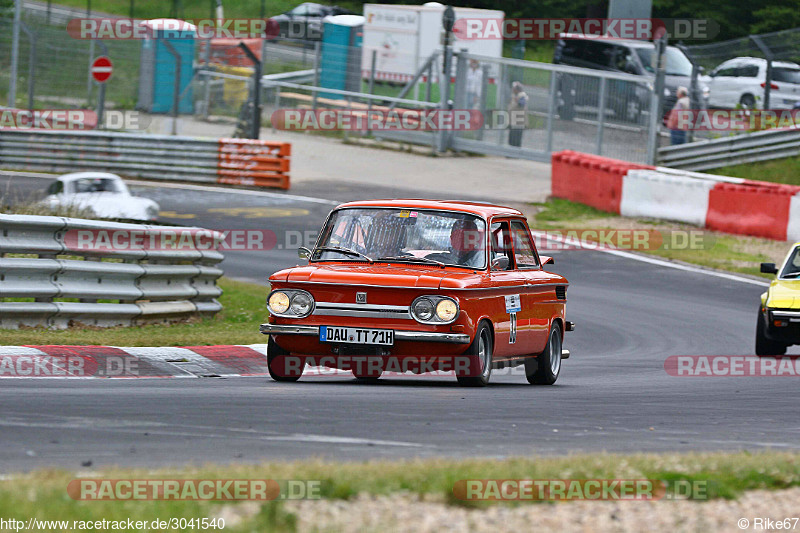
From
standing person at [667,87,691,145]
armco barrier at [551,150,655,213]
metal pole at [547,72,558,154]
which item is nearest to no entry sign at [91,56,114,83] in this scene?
metal pole at [547,72,558,154]

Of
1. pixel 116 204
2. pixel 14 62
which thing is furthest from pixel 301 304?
pixel 14 62

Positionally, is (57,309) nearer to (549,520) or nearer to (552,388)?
(552,388)

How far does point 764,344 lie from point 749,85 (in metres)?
19.7

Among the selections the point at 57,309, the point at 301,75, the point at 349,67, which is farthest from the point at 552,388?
the point at 301,75

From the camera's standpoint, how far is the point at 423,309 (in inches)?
364

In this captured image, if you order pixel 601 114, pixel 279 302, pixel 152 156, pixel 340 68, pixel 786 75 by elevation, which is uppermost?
pixel 786 75

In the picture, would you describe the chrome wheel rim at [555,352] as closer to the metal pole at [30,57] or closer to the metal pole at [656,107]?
the metal pole at [656,107]

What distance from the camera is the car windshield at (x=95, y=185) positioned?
70.9ft

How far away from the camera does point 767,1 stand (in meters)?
50.8

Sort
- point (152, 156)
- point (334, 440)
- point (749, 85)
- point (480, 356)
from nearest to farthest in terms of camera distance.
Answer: point (334, 440), point (480, 356), point (152, 156), point (749, 85)

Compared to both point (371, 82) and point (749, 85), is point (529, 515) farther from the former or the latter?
point (371, 82)

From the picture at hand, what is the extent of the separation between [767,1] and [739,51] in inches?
931

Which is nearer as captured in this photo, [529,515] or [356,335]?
[529,515]

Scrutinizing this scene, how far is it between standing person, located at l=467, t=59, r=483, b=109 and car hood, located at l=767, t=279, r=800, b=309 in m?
19.1
